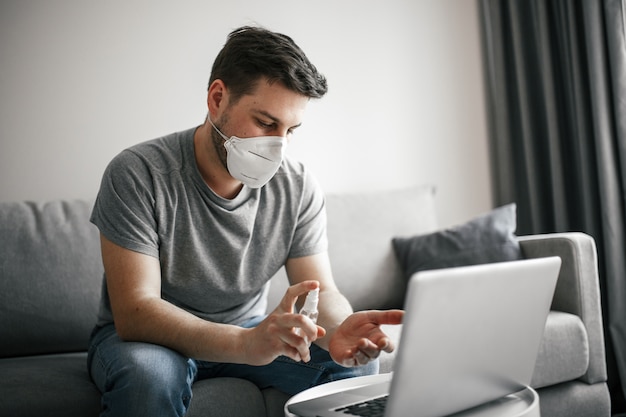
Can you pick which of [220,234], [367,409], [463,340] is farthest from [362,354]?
[220,234]

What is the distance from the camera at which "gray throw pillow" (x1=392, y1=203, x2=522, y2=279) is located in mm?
2299

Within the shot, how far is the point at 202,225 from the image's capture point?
1.58 meters

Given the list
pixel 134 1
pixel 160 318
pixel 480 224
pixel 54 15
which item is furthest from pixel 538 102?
pixel 160 318

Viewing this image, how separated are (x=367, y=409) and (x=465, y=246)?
1374mm

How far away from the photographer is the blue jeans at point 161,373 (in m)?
1.19

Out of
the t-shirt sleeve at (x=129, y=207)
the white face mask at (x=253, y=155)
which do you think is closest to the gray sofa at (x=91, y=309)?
Answer: the t-shirt sleeve at (x=129, y=207)

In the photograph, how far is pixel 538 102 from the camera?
292cm

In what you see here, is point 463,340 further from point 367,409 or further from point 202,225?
point 202,225

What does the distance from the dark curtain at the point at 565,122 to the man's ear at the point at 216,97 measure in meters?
1.59

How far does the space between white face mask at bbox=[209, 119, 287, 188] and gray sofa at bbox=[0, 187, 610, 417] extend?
1.50ft

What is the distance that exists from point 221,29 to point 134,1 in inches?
12.4

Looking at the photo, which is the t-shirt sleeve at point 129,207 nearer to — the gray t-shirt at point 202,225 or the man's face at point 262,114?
the gray t-shirt at point 202,225

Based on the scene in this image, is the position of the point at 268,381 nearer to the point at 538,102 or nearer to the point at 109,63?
the point at 109,63

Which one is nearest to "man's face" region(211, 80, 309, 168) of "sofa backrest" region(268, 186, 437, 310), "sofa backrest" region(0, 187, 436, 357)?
"sofa backrest" region(0, 187, 436, 357)
